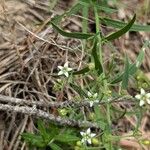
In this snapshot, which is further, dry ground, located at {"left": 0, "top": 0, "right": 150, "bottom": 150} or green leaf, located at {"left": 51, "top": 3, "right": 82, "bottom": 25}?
green leaf, located at {"left": 51, "top": 3, "right": 82, "bottom": 25}

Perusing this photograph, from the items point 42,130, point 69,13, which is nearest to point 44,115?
point 42,130

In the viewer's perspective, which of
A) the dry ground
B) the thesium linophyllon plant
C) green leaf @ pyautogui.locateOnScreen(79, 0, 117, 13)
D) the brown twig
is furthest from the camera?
green leaf @ pyautogui.locateOnScreen(79, 0, 117, 13)

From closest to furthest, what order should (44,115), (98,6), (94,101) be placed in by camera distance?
(94,101)
(44,115)
(98,6)

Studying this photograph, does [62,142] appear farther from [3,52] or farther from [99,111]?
[3,52]

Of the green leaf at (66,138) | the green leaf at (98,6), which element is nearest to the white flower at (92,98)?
the green leaf at (66,138)

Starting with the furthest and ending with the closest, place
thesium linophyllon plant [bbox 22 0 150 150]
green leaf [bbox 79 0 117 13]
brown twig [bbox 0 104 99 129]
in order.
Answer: green leaf [bbox 79 0 117 13]
brown twig [bbox 0 104 99 129]
thesium linophyllon plant [bbox 22 0 150 150]

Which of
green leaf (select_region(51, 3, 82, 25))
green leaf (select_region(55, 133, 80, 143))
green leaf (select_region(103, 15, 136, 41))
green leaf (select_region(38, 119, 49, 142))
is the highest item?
green leaf (select_region(51, 3, 82, 25))

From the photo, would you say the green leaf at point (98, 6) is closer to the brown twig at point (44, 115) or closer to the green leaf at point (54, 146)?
the brown twig at point (44, 115)

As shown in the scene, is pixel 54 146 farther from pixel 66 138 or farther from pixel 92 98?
pixel 92 98

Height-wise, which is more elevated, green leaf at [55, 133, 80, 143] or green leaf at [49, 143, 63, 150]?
green leaf at [55, 133, 80, 143]

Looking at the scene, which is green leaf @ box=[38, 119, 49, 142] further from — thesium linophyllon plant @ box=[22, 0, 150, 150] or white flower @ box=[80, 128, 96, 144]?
white flower @ box=[80, 128, 96, 144]

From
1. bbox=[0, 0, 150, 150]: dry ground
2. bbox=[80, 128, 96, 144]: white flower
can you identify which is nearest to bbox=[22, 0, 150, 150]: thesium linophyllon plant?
bbox=[80, 128, 96, 144]: white flower
